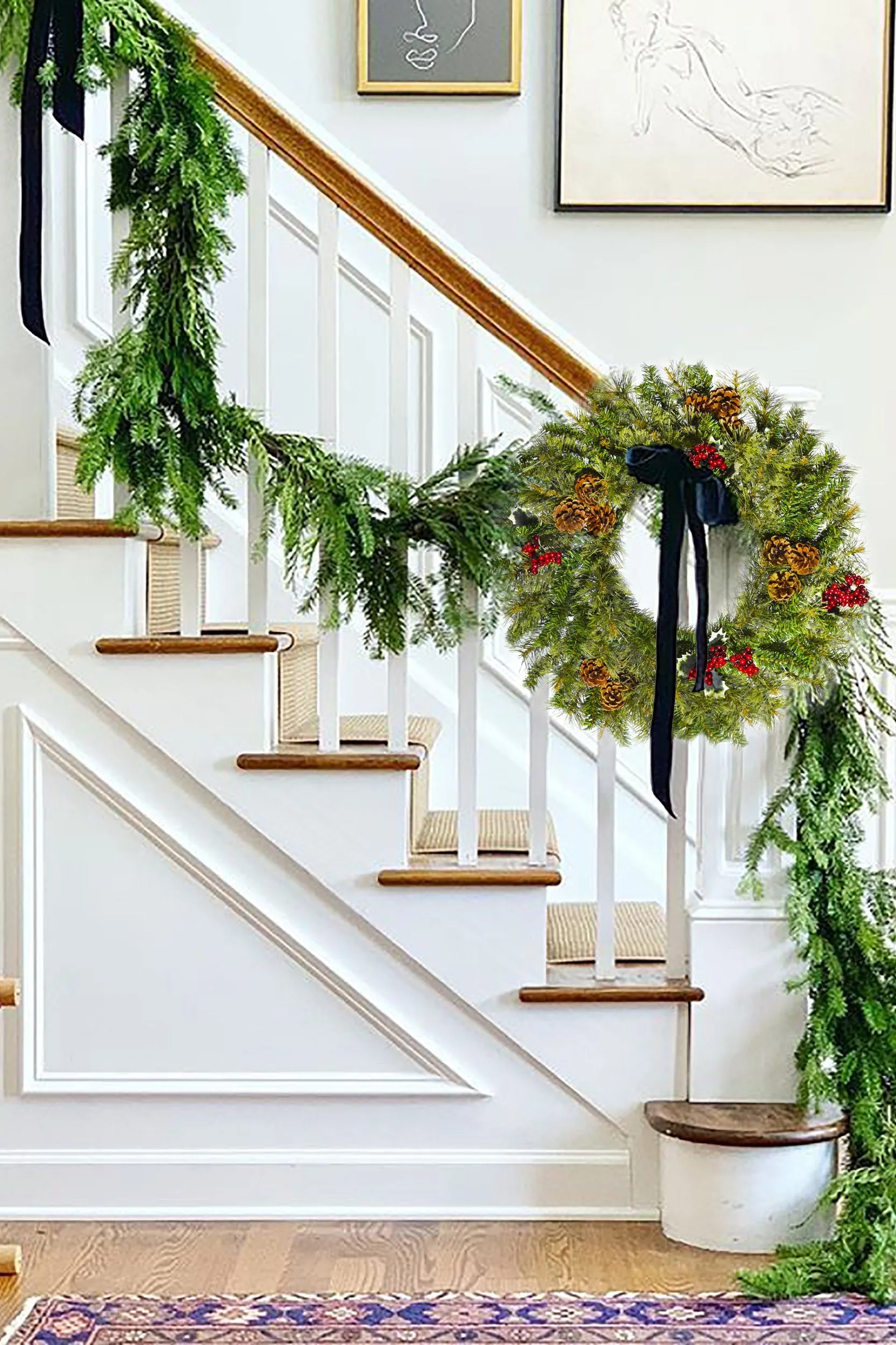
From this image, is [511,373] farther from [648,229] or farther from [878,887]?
[878,887]

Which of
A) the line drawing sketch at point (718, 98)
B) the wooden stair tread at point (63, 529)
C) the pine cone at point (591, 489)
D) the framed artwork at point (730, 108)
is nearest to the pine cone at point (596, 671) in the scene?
the pine cone at point (591, 489)

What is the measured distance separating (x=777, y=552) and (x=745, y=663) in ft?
0.55

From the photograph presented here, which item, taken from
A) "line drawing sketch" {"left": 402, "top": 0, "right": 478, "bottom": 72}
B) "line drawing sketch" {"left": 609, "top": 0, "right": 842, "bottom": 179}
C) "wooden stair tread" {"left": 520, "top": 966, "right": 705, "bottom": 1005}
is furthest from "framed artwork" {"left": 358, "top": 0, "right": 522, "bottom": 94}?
"wooden stair tread" {"left": 520, "top": 966, "right": 705, "bottom": 1005}

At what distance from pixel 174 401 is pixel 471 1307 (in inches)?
55.2

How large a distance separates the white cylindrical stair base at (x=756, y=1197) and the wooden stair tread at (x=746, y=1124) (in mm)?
21

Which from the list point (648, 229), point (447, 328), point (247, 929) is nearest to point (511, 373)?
point (447, 328)

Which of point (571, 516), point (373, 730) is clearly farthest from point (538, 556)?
point (373, 730)

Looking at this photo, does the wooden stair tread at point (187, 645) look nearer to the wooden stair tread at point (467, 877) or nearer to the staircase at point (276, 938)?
the staircase at point (276, 938)

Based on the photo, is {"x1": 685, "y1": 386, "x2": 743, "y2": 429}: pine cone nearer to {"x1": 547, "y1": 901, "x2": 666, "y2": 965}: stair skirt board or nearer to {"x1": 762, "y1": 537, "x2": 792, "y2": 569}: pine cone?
{"x1": 762, "y1": 537, "x2": 792, "y2": 569}: pine cone

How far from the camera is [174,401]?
114 inches

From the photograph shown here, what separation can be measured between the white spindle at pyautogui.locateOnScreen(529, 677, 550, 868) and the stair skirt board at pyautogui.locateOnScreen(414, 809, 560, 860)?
59 mm

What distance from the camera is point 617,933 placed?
3.23 meters

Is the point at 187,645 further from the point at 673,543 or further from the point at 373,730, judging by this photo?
the point at 673,543

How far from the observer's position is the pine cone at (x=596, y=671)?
2.81 metres
